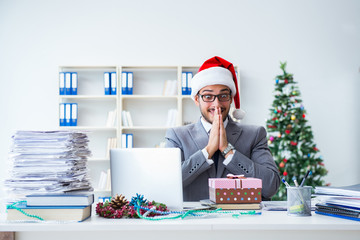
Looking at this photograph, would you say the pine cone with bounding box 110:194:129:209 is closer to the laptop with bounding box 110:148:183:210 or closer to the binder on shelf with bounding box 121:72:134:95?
the laptop with bounding box 110:148:183:210

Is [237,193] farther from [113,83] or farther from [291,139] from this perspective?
[113,83]

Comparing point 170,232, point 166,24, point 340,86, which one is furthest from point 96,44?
point 170,232

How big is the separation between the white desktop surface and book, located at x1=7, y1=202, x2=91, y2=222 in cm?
5

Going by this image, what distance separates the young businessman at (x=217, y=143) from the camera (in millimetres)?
2078

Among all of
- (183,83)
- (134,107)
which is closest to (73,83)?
(134,107)

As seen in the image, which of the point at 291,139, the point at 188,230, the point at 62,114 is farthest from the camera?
the point at 62,114

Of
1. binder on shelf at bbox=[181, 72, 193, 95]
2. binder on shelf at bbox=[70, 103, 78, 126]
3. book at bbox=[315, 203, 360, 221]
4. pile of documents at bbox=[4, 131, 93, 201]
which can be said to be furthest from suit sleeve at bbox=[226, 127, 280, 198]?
binder on shelf at bbox=[70, 103, 78, 126]

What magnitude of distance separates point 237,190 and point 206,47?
3.73m

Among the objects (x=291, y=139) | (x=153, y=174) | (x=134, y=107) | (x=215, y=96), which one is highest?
(x=134, y=107)

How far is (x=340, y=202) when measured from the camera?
54.2 inches

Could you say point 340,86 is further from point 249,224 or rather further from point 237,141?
point 249,224

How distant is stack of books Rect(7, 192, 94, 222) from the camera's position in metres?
1.27

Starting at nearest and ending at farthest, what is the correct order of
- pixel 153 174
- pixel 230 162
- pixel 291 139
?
pixel 153 174 < pixel 230 162 < pixel 291 139

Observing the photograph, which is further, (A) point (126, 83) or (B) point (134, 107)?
(B) point (134, 107)
